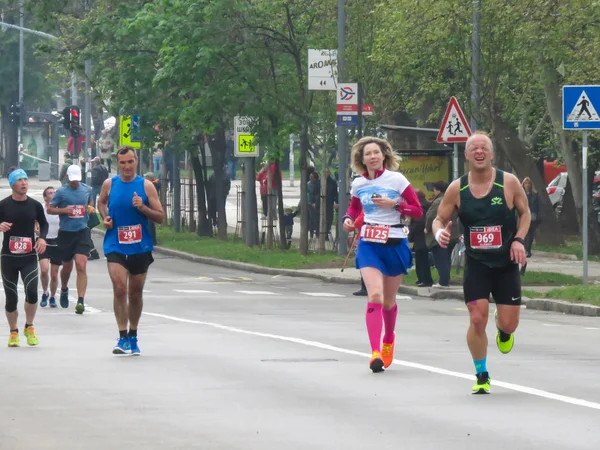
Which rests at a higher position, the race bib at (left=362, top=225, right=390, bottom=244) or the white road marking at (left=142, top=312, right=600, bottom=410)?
the race bib at (left=362, top=225, right=390, bottom=244)

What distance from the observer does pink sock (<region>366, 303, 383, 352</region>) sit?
11945mm

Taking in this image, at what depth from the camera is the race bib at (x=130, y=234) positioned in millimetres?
13602

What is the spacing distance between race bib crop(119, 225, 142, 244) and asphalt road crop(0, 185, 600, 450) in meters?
1.00

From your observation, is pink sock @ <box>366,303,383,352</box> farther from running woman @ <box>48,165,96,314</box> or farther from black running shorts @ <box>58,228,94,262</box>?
black running shorts @ <box>58,228,94,262</box>

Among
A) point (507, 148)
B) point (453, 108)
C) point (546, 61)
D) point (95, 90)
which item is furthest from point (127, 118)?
point (453, 108)

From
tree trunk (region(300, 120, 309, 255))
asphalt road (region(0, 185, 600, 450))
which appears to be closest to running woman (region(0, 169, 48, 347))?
asphalt road (region(0, 185, 600, 450))

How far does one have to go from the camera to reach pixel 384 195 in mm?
12250

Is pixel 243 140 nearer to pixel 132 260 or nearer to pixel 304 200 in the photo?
pixel 304 200

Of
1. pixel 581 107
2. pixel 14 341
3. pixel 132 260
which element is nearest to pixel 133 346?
pixel 132 260

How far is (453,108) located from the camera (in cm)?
2536

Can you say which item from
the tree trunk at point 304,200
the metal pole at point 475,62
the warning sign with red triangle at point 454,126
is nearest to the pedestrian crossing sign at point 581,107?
the warning sign with red triangle at point 454,126

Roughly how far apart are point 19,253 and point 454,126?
460 inches

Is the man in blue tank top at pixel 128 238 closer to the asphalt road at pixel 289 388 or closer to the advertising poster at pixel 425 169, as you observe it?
the asphalt road at pixel 289 388

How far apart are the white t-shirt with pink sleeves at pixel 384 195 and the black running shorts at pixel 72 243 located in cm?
928
